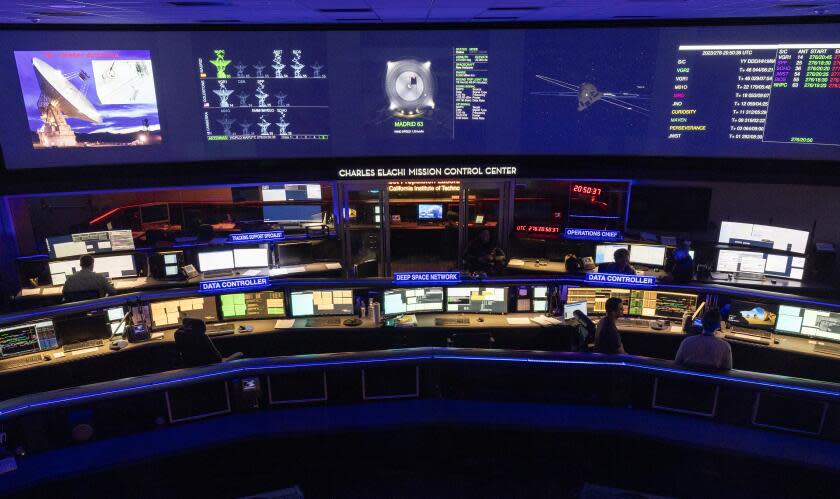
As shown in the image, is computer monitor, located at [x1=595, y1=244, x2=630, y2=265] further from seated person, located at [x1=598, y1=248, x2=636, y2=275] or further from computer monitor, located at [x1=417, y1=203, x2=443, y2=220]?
computer monitor, located at [x1=417, y1=203, x2=443, y2=220]

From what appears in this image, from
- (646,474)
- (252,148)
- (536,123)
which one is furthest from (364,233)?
(646,474)

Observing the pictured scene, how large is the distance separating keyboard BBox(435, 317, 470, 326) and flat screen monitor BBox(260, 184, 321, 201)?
5093 millimetres

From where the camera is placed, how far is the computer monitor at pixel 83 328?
5.74 meters

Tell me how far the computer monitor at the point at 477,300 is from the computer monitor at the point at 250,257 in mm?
3126

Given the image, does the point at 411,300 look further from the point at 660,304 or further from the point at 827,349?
the point at 827,349

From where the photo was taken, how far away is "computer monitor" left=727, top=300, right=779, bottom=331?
609cm

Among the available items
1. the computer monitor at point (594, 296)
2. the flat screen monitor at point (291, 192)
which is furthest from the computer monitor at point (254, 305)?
the flat screen monitor at point (291, 192)

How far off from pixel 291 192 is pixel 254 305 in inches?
177

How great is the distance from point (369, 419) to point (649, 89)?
6985mm

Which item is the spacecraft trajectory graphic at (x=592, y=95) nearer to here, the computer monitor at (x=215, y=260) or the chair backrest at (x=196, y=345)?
the computer monitor at (x=215, y=260)

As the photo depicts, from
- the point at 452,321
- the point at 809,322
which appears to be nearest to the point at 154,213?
the point at 452,321

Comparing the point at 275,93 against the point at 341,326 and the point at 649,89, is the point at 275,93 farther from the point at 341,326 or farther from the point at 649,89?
the point at 649,89

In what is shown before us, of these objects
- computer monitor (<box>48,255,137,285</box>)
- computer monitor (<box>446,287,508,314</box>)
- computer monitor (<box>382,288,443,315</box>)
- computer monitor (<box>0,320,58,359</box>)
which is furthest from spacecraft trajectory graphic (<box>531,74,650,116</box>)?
computer monitor (<box>0,320,58,359</box>)

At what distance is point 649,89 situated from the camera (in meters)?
8.13
